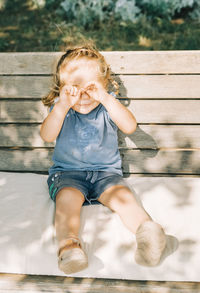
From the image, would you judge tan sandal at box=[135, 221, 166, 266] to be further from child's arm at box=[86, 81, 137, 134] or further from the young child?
child's arm at box=[86, 81, 137, 134]

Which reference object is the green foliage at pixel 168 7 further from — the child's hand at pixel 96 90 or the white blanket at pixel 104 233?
the white blanket at pixel 104 233

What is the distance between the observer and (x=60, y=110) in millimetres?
2279

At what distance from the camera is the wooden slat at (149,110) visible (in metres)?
2.58

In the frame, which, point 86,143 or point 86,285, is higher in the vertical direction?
point 86,143

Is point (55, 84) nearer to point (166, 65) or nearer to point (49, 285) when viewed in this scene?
point (166, 65)

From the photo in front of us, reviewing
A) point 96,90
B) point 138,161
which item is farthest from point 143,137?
point 96,90

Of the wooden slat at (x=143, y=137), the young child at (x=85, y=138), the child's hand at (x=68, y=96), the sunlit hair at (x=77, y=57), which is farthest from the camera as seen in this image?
the wooden slat at (x=143, y=137)

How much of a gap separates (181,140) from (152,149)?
0.74 feet

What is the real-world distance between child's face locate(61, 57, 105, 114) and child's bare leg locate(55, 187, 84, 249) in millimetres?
607

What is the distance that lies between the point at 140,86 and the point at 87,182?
2.62 feet

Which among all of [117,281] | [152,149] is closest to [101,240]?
[117,281]

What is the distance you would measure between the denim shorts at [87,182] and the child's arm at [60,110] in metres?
0.29

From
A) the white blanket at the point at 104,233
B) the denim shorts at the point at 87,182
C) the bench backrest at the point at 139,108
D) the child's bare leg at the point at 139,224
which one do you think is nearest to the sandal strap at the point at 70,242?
the white blanket at the point at 104,233

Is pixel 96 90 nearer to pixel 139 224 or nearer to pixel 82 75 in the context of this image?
pixel 82 75
